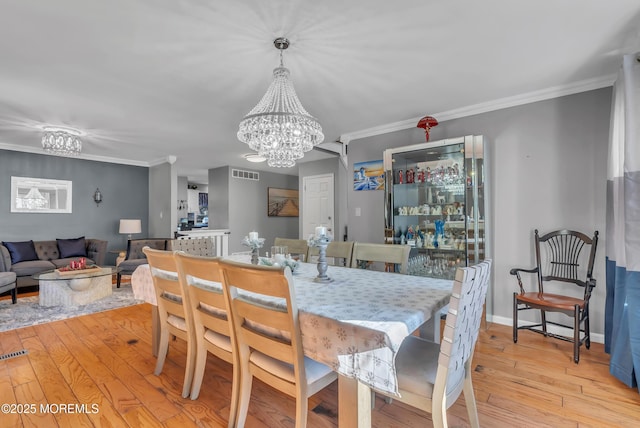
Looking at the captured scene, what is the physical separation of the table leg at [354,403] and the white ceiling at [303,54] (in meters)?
1.88

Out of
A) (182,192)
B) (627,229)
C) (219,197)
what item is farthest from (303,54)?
(182,192)

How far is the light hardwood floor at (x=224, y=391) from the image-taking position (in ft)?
5.47

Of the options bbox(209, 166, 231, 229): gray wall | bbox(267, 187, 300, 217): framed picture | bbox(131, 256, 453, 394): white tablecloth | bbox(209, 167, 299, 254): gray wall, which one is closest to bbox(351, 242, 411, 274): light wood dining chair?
bbox(131, 256, 453, 394): white tablecloth

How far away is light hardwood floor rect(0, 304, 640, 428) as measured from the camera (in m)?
1.67

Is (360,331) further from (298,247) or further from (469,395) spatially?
(298,247)

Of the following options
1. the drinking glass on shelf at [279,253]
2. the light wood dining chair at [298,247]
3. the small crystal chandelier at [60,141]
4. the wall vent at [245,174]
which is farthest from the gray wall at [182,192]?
the drinking glass on shelf at [279,253]

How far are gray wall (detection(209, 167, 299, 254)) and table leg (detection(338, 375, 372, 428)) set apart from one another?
5401mm

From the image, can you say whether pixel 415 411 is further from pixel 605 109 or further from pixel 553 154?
pixel 605 109

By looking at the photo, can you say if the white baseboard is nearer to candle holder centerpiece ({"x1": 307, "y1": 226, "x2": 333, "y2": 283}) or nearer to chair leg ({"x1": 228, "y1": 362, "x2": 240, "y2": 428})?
candle holder centerpiece ({"x1": 307, "y1": 226, "x2": 333, "y2": 283})

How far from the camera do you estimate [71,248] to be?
4973 mm

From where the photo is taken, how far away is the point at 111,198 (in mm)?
5883

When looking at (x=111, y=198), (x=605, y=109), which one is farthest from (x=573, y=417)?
(x=111, y=198)

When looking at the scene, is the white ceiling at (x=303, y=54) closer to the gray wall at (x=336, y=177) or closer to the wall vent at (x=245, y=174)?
the gray wall at (x=336, y=177)

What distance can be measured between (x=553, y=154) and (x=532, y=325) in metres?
1.59
